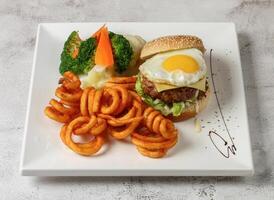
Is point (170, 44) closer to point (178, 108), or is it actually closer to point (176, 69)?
point (176, 69)

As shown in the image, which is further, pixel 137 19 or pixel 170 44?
pixel 137 19

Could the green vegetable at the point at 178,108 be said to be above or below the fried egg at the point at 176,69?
below

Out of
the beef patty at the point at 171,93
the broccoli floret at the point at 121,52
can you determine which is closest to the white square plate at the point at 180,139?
the beef patty at the point at 171,93

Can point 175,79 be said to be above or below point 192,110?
above

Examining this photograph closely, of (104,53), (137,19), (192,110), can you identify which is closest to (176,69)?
(192,110)

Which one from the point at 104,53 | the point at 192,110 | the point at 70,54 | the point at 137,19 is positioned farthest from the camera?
the point at 137,19

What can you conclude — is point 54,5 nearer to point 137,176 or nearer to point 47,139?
point 47,139

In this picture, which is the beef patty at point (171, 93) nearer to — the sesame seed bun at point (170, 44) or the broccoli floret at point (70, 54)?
the sesame seed bun at point (170, 44)

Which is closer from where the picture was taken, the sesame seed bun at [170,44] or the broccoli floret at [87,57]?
the sesame seed bun at [170,44]

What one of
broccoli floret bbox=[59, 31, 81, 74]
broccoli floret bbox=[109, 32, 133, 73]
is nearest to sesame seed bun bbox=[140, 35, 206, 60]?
broccoli floret bbox=[109, 32, 133, 73]
